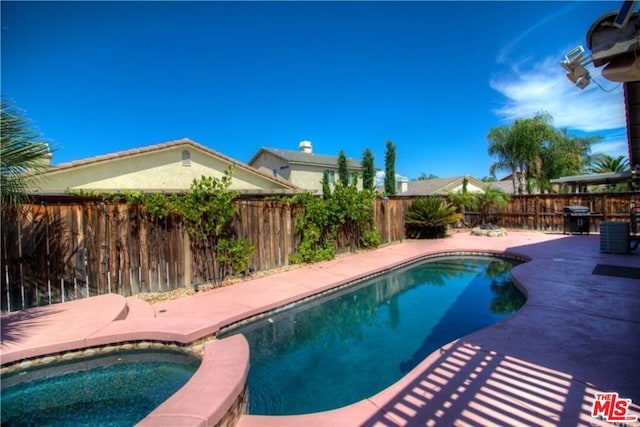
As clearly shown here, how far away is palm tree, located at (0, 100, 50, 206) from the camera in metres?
3.08

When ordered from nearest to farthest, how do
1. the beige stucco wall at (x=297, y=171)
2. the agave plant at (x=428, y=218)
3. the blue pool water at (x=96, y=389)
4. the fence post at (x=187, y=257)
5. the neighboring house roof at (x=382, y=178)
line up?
the blue pool water at (x=96, y=389)
the fence post at (x=187, y=257)
the agave plant at (x=428, y=218)
the beige stucco wall at (x=297, y=171)
the neighboring house roof at (x=382, y=178)

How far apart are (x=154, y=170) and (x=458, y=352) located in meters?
13.1

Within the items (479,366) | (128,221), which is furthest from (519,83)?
(128,221)

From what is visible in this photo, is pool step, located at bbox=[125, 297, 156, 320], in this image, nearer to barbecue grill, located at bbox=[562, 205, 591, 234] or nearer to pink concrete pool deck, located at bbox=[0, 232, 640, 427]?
pink concrete pool deck, located at bbox=[0, 232, 640, 427]

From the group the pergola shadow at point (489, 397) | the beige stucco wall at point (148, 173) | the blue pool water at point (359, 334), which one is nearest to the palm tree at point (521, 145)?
the blue pool water at point (359, 334)

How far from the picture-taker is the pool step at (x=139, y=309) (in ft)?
16.9

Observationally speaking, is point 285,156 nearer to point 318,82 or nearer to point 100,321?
point 318,82

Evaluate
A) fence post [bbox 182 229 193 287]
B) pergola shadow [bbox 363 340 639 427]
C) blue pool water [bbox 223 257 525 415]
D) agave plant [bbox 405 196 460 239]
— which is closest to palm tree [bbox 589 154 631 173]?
agave plant [bbox 405 196 460 239]

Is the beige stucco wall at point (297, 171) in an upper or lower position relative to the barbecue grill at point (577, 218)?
upper

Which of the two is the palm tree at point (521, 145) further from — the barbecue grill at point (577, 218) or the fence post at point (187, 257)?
the fence post at point (187, 257)

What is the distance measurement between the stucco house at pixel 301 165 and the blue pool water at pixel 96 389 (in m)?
20.5

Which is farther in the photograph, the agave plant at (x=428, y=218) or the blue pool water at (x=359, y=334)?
the agave plant at (x=428, y=218)

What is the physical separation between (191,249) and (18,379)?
366cm

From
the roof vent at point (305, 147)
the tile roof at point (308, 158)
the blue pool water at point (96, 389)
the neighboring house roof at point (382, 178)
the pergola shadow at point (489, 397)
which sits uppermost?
the roof vent at point (305, 147)
